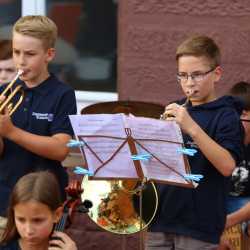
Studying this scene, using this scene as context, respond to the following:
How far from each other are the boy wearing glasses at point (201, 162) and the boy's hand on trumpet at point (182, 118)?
4.2 inches

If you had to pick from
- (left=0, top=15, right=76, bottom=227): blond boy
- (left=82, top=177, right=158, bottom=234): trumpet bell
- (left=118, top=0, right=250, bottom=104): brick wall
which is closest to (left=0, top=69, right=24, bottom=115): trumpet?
(left=0, top=15, right=76, bottom=227): blond boy

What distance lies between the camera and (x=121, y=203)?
189 inches

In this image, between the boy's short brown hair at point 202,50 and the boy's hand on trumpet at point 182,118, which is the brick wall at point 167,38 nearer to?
the boy's short brown hair at point 202,50

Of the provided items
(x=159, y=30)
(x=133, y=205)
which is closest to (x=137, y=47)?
(x=159, y=30)

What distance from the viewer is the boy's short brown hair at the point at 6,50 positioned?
4.84 meters

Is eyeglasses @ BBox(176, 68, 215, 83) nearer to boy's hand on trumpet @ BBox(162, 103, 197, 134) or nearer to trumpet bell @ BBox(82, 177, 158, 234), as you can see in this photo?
boy's hand on trumpet @ BBox(162, 103, 197, 134)

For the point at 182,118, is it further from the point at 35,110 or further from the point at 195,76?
the point at 35,110

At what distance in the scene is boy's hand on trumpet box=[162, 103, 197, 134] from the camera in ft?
13.6

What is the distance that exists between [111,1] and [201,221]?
2333mm

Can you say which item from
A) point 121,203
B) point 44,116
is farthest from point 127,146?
point 121,203

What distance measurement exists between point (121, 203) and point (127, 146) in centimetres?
67

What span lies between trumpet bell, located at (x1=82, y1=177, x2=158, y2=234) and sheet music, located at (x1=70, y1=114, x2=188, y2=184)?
0.34 meters

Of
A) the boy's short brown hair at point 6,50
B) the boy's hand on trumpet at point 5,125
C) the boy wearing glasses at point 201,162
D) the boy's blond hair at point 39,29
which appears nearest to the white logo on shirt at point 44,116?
the boy's hand on trumpet at point 5,125

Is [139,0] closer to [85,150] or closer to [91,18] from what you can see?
[91,18]
